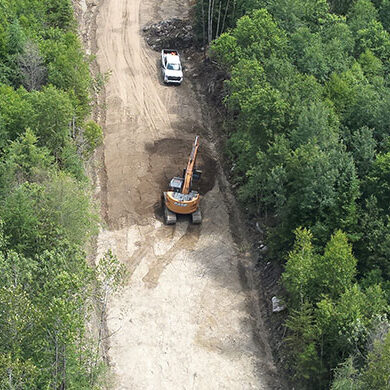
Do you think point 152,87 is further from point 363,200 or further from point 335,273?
point 335,273

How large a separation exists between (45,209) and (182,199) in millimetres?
11510

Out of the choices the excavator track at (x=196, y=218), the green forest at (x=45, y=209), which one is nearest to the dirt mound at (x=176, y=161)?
the excavator track at (x=196, y=218)

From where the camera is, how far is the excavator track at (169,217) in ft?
146

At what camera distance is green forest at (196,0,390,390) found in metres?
32.0

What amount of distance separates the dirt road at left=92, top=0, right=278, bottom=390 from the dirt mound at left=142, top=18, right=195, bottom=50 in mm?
5479

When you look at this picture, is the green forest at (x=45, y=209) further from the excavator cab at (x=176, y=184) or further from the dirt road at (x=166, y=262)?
the excavator cab at (x=176, y=184)

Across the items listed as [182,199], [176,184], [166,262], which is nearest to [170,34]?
[176,184]

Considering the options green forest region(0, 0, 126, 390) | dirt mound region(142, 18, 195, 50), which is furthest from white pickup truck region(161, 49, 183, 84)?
green forest region(0, 0, 126, 390)

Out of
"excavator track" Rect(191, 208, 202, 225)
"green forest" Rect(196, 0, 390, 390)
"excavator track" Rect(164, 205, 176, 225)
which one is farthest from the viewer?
"excavator track" Rect(191, 208, 202, 225)

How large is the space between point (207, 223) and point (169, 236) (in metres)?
3.07

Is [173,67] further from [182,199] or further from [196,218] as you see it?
[196,218]

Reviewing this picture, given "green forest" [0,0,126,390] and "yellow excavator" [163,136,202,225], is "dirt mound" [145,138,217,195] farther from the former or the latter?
"green forest" [0,0,126,390]

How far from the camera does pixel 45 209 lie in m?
35.7

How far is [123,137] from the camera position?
52.7 metres
